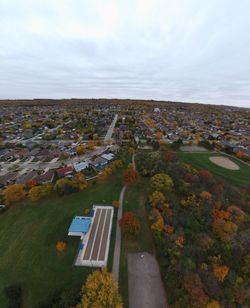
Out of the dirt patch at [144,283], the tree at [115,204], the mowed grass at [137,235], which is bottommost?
the dirt patch at [144,283]

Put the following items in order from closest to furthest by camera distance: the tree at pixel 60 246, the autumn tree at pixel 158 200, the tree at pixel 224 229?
the tree at pixel 60 246, the tree at pixel 224 229, the autumn tree at pixel 158 200

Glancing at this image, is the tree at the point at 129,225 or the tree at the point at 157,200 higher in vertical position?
the tree at the point at 157,200

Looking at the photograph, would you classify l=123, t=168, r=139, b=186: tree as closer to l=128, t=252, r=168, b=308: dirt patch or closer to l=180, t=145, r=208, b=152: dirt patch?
l=128, t=252, r=168, b=308: dirt patch

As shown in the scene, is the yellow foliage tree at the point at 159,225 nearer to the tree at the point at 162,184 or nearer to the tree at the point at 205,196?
the tree at the point at 162,184

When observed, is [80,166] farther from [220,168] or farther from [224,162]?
[224,162]

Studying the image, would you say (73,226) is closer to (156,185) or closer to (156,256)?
(156,256)

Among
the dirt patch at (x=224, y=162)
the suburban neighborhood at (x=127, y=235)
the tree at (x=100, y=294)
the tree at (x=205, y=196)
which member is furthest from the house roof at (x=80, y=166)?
the dirt patch at (x=224, y=162)

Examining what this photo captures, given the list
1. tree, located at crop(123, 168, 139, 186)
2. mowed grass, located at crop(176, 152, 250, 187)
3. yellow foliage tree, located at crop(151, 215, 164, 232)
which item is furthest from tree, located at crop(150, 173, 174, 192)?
mowed grass, located at crop(176, 152, 250, 187)
